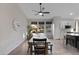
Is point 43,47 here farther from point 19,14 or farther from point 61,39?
point 19,14

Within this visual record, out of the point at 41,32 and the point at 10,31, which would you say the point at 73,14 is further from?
the point at 10,31

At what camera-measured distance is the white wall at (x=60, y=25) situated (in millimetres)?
3287

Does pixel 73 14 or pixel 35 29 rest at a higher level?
pixel 73 14

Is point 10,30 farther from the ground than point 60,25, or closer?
closer

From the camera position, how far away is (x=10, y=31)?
3.76 metres

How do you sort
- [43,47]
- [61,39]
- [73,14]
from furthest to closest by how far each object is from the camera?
[43,47] < [61,39] < [73,14]

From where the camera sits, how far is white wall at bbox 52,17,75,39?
329cm

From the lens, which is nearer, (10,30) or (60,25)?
(60,25)

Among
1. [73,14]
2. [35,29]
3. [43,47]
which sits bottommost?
[43,47]

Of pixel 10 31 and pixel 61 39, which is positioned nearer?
pixel 61 39

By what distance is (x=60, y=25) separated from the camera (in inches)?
134

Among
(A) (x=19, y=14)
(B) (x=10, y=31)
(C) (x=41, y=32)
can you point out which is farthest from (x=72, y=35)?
(B) (x=10, y=31)

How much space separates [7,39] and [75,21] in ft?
5.99

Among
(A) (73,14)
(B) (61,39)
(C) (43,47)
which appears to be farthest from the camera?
(C) (43,47)
